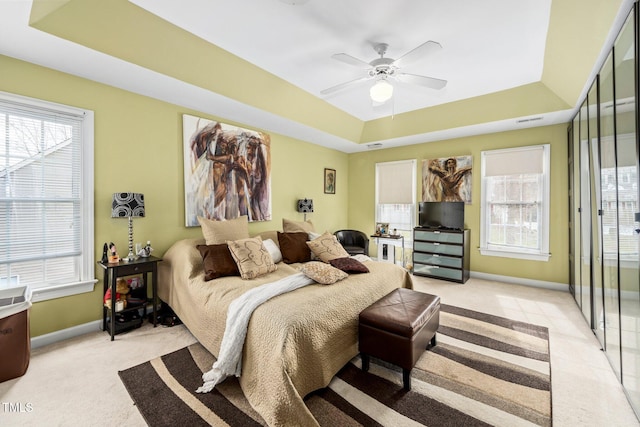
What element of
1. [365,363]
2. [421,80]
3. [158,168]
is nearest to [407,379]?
[365,363]

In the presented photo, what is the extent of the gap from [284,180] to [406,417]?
3831 millimetres

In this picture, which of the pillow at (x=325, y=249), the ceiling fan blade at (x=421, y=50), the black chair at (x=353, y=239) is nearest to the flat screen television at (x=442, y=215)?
the black chair at (x=353, y=239)

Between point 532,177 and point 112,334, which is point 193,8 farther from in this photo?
point 532,177

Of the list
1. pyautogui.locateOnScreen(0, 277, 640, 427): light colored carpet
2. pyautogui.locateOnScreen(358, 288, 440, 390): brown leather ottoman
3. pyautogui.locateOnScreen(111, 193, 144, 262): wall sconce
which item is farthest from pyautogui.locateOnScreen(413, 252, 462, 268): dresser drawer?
pyautogui.locateOnScreen(111, 193, 144, 262): wall sconce

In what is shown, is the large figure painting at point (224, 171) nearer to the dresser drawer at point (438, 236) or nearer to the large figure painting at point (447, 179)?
the dresser drawer at point (438, 236)

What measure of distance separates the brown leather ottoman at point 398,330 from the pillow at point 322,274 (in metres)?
0.43

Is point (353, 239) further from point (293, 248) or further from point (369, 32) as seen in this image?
point (369, 32)

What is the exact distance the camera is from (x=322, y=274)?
2576 millimetres

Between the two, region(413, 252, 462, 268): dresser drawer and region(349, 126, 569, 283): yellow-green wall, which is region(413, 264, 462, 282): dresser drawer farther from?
region(349, 126, 569, 283): yellow-green wall

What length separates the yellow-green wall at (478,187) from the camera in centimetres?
421

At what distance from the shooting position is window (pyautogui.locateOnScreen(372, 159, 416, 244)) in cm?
561

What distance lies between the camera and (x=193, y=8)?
2252 mm

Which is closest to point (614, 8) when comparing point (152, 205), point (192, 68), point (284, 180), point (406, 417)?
point (406, 417)

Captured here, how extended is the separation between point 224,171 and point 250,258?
159 centimetres
